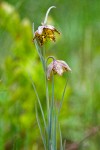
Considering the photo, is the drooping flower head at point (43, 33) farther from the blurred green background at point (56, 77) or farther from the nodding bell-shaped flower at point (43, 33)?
the blurred green background at point (56, 77)

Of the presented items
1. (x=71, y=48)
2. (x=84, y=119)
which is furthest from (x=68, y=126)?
(x=71, y=48)

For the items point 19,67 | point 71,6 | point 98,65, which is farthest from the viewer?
point 71,6

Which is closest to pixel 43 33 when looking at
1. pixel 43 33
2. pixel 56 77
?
pixel 43 33

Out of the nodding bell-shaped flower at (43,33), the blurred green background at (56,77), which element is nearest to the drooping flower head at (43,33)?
the nodding bell-shaped flower at (43,33)

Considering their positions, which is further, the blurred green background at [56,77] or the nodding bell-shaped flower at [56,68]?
the blurred green background at [56,77]

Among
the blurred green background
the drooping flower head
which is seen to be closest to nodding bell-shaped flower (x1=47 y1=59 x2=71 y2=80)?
the drooping flower head

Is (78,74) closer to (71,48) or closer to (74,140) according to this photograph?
(71,48)

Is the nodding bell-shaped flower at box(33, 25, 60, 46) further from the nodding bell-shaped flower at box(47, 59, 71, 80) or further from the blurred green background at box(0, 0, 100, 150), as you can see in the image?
the blurred green background at box(0, 0, 100, 150)

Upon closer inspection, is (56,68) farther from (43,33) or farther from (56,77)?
(56,77)
